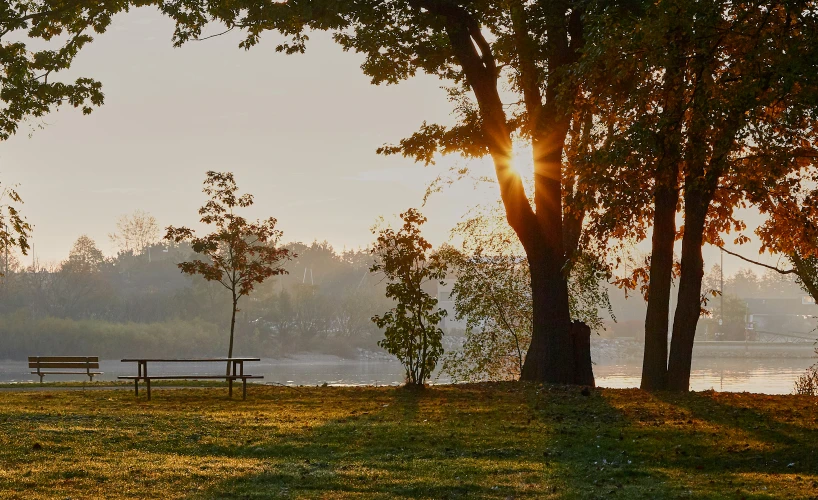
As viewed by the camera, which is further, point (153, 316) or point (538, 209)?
point (153, 316)

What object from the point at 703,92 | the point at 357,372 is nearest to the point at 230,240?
the point at 703,92

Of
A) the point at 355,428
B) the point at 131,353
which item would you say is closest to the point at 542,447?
the point at 355,428

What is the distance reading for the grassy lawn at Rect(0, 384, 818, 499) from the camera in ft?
28.5

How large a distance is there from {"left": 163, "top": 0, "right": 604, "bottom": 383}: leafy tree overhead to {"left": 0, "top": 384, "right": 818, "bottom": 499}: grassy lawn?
3606 millimetres

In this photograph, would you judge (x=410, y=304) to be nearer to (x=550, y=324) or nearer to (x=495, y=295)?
(x=550, y=324)

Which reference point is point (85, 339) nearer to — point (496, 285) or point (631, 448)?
point (496, 285)

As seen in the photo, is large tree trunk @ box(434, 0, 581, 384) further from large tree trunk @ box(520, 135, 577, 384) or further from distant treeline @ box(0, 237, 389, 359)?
distant treeline @ box(0, 237, 389, 359)

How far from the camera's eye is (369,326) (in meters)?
85.4

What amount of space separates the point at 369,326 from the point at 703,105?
73346mm

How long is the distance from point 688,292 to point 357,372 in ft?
170

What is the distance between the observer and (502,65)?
2141cm

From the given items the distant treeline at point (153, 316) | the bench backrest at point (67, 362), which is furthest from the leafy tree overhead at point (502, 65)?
the distant treeline at point (153, 316)

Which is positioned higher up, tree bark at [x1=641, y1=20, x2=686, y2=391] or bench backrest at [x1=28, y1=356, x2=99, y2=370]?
tree bark at [x1=641, y1=20, x2=686, y2=391]

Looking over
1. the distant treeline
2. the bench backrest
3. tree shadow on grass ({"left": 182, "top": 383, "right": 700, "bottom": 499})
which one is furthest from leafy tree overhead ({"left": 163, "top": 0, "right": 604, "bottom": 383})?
the distant treeline
